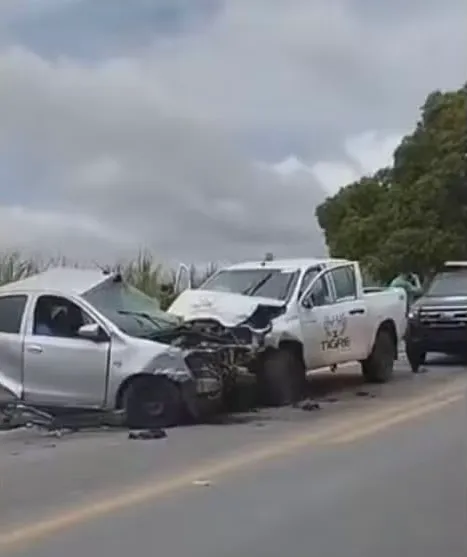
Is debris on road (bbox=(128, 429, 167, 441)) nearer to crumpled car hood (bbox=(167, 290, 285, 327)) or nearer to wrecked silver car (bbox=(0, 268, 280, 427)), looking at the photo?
wrecked silver car (bbox=(0, 268, 280, 427))

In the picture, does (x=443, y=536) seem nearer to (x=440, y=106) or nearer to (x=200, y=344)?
(x=200, y=344)

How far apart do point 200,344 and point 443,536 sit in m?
6.58

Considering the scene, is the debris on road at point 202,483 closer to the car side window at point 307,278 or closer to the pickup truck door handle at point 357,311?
the car side window at point 307,278

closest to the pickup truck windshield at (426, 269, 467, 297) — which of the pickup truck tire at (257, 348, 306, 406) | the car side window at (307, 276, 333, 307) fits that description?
the car side window at (307, 276, 333, 307)

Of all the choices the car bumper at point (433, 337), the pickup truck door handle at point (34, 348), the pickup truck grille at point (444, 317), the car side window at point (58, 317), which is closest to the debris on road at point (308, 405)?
the car side window at point (58, 317)

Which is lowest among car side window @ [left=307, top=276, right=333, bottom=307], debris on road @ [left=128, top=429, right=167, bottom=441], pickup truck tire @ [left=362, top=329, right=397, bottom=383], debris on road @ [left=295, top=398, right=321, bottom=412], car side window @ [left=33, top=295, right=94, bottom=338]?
debris on road @ [left=128, top=429, right=167, bottom=441]

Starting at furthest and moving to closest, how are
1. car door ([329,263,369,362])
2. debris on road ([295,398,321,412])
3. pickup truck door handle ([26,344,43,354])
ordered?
car door ([329,263,369,362]), debris on road ([295,398,321,412]), pickup truck door handle ([26,344,43,354])

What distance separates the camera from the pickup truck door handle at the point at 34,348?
13141 mm

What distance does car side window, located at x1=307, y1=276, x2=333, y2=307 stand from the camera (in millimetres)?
16219

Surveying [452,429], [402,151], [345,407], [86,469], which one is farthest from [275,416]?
[402,151]

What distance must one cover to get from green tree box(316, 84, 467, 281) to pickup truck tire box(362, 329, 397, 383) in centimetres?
1504

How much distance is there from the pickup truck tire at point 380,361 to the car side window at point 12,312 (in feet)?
20.9

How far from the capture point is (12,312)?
13570 mm

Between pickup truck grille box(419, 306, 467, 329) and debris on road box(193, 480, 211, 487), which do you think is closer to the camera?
debris on road box(193, 480, 211, 487)
